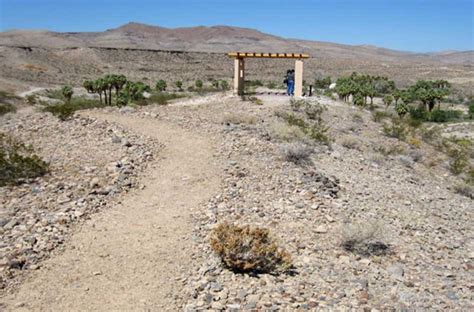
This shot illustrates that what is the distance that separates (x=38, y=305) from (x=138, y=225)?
251cm

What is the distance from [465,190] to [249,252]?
9.34m

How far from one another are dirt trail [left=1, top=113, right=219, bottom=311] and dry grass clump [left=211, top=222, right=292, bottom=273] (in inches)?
24.9

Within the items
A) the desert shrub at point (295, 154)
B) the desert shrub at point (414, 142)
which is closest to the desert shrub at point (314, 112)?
the desert shrub at point (414, 142)

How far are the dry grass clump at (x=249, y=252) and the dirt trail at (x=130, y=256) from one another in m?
0.63

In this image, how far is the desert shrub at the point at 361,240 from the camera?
26.7ft

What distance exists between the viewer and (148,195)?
976cm

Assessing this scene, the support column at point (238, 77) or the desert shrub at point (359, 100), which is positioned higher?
the support column at point (238, 77)

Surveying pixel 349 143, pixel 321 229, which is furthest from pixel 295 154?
pixel 349 143

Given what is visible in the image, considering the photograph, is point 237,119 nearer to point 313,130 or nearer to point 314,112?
point 313,130

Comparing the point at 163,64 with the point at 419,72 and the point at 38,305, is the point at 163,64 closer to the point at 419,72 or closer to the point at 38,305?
the point at 419,72

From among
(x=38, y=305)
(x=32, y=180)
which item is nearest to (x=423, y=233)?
(x=38, y=305)

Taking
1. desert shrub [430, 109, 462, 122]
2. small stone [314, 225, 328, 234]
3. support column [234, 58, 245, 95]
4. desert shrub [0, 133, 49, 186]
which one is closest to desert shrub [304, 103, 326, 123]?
support column [234, 58, 245, 95]

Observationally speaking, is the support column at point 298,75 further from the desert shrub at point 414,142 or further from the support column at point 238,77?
the desert shrub at point 414,142

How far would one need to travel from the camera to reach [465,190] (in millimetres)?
14039
